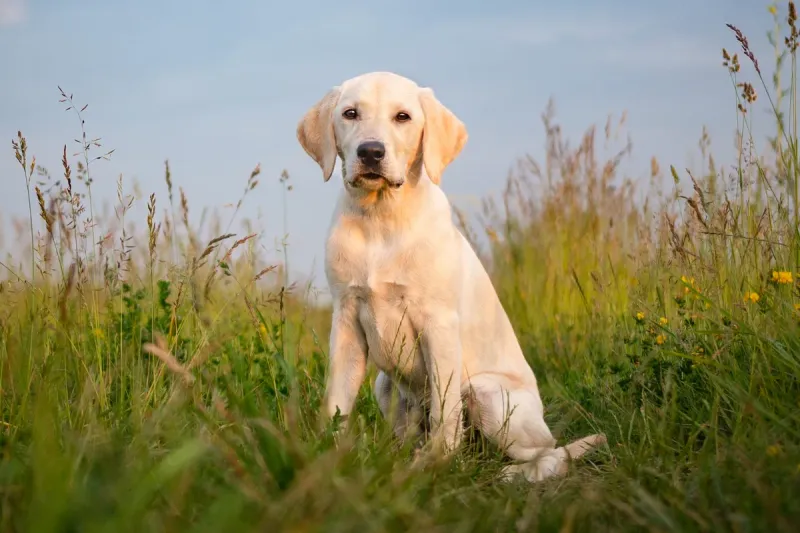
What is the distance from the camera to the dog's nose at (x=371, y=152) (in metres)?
3.39

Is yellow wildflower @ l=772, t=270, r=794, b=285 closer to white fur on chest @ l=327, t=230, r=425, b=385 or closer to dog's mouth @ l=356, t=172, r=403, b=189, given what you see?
white fur on chest @ l=327, t=230, r=425, b=385

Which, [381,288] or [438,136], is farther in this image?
[438,136]

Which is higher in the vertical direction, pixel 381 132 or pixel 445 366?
pixel 381 132

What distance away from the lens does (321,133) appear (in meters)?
3.80

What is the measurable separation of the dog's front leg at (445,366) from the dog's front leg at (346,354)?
0.96 ft

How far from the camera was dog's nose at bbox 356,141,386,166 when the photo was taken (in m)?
3.39

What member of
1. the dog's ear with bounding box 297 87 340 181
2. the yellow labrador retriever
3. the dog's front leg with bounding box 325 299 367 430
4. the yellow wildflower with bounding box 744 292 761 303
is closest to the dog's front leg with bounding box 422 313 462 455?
the yellow labrador retriever

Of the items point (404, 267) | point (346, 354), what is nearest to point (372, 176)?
point (404, 267)

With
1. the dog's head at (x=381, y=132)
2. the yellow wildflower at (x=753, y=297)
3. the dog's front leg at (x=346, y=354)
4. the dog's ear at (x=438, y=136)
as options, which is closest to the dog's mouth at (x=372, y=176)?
the dog's head at (x=381, y=132)

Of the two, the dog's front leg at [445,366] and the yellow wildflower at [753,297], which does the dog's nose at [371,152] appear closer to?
the dog's front leg at [445,366]

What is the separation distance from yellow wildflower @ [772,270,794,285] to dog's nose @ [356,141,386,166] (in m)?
1.75

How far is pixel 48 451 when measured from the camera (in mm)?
2195

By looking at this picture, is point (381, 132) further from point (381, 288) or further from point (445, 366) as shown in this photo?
point (445, 366)

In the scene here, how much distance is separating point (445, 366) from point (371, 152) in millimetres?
946
